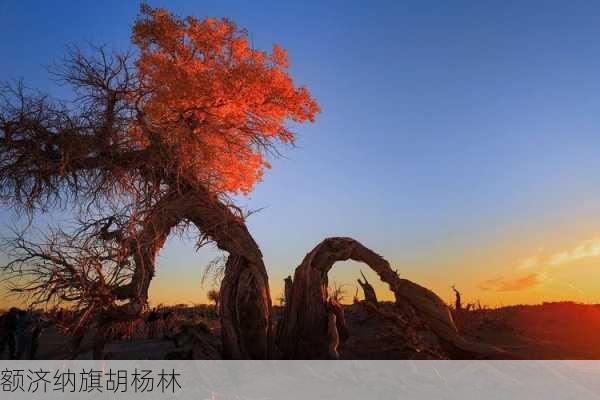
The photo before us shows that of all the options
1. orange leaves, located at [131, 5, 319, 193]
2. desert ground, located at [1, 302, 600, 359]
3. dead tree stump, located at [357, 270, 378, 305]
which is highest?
orange leaves, located at [131, 5, 319, 193]

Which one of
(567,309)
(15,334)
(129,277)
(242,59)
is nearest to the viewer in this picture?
(129,277)

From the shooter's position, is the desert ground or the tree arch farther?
the tree arch

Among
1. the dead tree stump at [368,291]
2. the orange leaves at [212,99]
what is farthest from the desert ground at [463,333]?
the orange leaves at [212,99]

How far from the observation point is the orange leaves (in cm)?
1224

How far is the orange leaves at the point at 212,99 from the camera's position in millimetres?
12242

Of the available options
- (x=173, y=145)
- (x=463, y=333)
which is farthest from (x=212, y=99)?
(x=463, y=333)

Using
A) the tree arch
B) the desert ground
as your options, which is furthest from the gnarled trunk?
the desert ground

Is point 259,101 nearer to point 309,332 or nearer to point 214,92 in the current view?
point 214,92

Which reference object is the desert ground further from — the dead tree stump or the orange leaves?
the orange leaves

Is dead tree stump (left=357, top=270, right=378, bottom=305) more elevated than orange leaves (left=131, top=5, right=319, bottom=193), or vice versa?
orange leaves (left=131, top=5, right=319, bottom=193)

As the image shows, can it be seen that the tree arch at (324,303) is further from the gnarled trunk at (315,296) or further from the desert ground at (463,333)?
the desert ground at (463,333)
